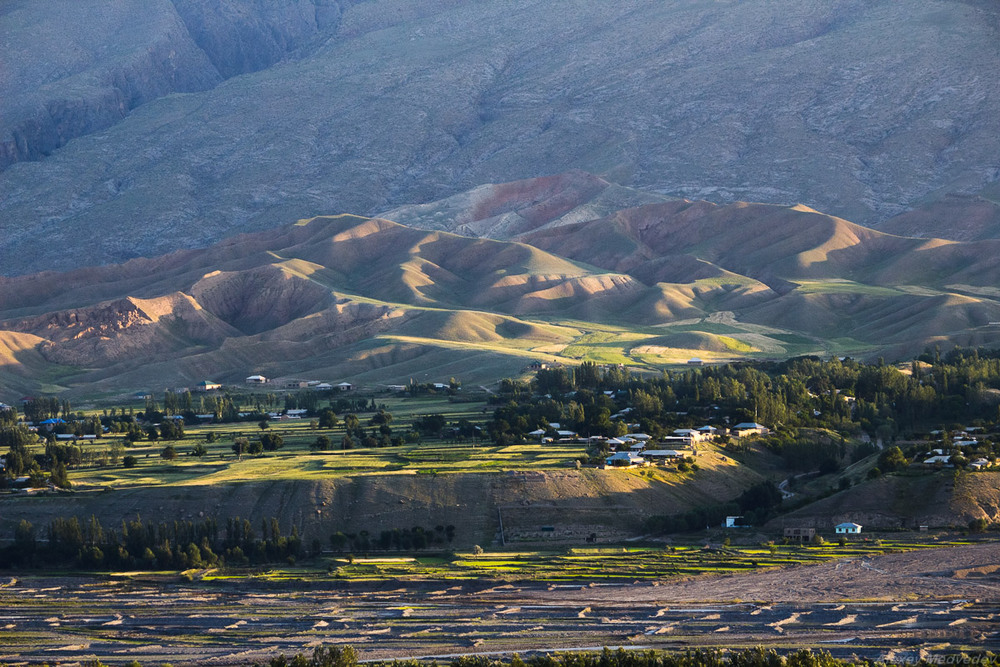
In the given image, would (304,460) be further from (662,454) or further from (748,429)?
(748,429)

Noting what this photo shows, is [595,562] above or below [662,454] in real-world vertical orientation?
below

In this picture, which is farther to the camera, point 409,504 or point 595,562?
point 409,504

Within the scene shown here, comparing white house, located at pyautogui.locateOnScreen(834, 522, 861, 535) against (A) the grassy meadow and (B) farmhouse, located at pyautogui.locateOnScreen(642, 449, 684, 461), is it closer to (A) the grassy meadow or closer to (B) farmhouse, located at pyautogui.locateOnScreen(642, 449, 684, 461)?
(B) farmhouse, located at pyautogui.locateOnScreen(642, 449, 684, 461)

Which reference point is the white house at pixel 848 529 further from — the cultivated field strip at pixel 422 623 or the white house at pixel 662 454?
the cultivated field strip at pixel 422 623

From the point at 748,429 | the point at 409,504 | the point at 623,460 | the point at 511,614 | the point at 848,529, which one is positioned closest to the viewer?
the point at 511,614

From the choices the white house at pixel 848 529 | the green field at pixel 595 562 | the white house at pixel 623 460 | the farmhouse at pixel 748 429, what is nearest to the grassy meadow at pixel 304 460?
the white house at pixel 623 460

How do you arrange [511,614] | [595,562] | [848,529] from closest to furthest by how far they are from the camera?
[511,614]
[595,562]
[848,529]

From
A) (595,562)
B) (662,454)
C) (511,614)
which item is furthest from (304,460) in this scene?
(511,614)
